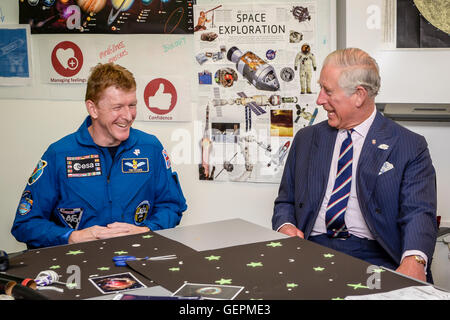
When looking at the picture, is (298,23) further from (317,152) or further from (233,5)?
(317,152)

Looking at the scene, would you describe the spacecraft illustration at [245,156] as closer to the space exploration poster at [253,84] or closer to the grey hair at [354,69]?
the space exploration poster at [253,84]

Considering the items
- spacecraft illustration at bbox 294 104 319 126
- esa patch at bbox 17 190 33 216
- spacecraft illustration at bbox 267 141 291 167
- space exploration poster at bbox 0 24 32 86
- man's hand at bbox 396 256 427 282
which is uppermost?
space exploration poster at bbox 0 24 32 86

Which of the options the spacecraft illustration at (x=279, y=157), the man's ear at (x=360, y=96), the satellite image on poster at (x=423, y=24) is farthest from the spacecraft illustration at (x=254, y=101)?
the man's ear at (x=360, y=96)

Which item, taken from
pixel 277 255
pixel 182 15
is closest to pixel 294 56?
pixel 182 15

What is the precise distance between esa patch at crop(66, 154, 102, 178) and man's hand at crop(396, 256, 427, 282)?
4.04 ft

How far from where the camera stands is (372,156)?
7.34 ft

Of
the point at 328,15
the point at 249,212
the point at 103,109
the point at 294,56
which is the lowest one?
the point at 249,212

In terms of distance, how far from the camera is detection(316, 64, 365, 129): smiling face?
2311 millimetres

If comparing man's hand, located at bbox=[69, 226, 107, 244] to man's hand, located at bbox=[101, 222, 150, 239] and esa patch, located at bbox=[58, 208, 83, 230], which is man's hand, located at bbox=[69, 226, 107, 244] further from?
esa patch, located at bbox=[58, 208, 83, 230]

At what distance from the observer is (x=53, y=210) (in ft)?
7.58

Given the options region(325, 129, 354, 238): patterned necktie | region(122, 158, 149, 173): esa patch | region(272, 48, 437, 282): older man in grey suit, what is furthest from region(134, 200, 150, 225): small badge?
region(325, 129, 354, 238): patterned necktie

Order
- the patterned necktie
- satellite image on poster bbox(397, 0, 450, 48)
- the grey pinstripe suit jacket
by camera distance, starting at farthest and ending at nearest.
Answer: satellite image on poster bbox(397, 0, 450, 48)
the patterned necktie
the grey pinstripe suit jacket

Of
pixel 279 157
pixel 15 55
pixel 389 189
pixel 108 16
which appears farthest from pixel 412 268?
pixel 15 55

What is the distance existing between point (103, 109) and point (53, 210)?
1.54 feet
